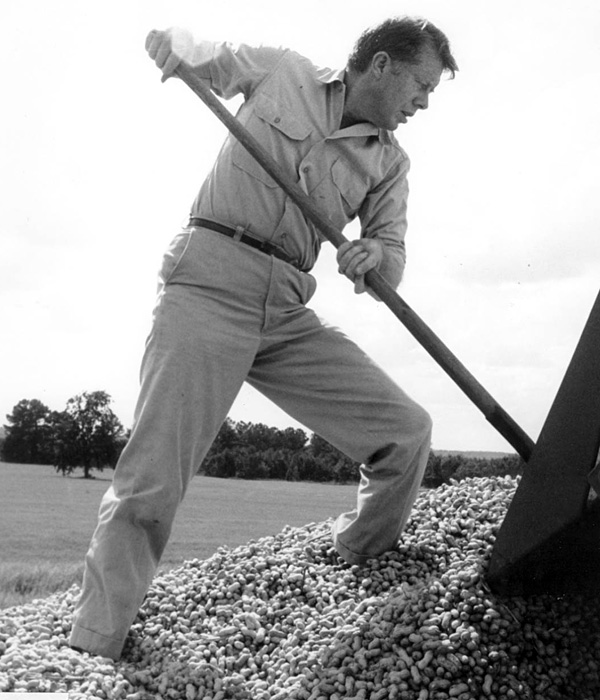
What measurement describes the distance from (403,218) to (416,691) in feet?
5.41

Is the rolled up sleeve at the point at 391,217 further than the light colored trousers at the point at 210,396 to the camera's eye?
Yes

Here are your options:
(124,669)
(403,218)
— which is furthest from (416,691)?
(403,218)

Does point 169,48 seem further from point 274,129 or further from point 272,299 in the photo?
point 272,299

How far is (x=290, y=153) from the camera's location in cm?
323

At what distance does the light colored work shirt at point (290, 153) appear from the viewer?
317 cm

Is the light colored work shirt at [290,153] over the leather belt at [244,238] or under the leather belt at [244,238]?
over

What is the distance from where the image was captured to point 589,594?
295 centimetres

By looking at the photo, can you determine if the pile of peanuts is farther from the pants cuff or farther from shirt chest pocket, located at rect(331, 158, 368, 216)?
shirt chest pocket, located at rect(331, 158, 368, 216)

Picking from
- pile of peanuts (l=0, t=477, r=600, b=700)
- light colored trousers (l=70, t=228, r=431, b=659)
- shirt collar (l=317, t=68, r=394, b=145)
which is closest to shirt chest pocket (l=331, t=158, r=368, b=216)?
shirt collar (l=317, t=68, r=394, b=145)

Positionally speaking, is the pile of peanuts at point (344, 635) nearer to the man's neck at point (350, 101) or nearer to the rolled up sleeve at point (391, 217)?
the rolled up sleeve at point (391, 217)

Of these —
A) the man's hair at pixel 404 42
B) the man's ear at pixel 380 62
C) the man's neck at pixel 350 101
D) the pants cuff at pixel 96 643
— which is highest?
the man's hair at pixel 404 42

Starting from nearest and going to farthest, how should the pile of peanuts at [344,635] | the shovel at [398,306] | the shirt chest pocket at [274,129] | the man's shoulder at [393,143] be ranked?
1. the pile of peanuts at [344,635]
2. the shovel at [398,306]
3. the shirt chest pocket at [274,129]
4. the man's shoulder at [393,143]

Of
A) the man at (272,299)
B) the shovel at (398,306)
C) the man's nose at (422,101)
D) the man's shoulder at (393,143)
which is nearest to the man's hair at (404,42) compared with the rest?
the man at (272,299)

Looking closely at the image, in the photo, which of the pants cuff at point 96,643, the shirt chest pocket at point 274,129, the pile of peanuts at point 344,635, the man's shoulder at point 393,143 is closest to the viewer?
the pile of peanuts at point 344,635
